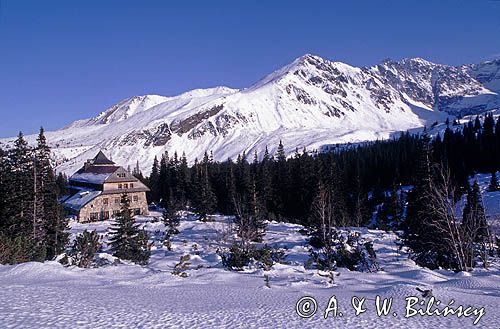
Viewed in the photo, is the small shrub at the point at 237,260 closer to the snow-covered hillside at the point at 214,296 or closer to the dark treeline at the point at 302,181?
the snow-covered hillside at the point at 214,296

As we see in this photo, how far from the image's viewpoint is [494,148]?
274 ft

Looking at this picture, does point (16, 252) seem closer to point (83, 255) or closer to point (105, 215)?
point (83, 255)

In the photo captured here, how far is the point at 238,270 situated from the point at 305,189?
41283 mm

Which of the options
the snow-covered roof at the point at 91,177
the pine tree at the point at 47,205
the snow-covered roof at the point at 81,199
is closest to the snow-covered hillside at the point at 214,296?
the pine tree at the point at 47,205

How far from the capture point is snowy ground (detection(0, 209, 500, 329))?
28.6 ft

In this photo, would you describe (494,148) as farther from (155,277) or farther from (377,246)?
(155,277)

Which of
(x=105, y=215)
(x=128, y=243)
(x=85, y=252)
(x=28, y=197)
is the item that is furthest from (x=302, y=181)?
(x=85, y=252)

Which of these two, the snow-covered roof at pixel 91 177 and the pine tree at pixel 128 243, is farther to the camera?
the snow-covered roof at pixel 91 177

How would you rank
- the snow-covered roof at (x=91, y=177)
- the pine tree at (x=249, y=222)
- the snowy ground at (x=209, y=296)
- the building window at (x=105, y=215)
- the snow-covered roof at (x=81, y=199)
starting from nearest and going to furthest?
the snowy ground at (x=209, y=296)
the pine tree at (x=249, y=222)
the snow-covered roof at (x=81, y=199)
the building window at (x=105, y=215)
the snow-covered roof at (x=91, y=177)

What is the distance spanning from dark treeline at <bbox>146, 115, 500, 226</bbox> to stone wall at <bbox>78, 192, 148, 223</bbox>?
15.7ft

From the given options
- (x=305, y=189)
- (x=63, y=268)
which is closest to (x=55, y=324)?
(x=63, y=268)

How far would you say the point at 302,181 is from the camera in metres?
59.8

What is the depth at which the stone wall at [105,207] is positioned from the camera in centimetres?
5931

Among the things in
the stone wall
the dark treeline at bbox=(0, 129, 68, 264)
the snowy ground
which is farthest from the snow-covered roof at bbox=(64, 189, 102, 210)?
the snowy ground
